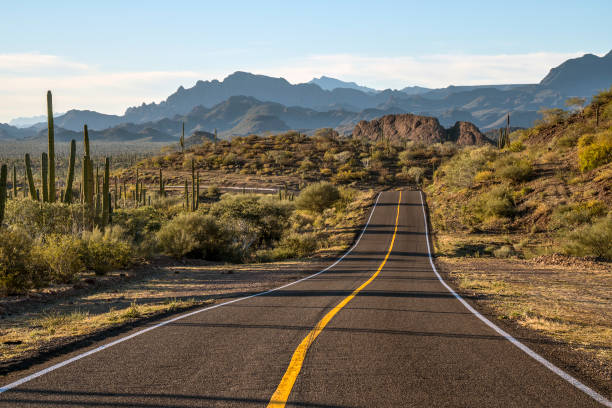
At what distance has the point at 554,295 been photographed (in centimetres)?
1091

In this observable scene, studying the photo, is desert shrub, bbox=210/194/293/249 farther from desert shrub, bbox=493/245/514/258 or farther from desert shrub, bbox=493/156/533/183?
desert shrub, bbox=493/156/533/183

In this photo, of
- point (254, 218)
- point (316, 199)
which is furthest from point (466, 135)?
point (254, 218)

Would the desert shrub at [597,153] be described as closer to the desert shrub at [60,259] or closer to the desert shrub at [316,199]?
the desert shrub at [316,199]

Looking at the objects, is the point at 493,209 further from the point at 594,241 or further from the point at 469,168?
the point at 594,241

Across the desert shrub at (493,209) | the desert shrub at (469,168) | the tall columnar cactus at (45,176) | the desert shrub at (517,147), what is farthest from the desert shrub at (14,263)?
the desert shrub at (517,147)

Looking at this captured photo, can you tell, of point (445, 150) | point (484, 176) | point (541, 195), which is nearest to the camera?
point (541, 195)

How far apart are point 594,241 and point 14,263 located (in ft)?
70.4

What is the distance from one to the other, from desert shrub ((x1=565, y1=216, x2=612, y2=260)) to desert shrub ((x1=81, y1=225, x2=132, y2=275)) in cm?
1931

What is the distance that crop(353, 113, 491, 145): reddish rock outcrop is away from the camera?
155 m

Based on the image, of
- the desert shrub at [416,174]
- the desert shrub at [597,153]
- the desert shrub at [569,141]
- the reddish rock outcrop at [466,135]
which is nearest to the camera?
the desert shrub at [597,153]

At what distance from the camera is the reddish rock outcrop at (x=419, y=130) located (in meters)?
155

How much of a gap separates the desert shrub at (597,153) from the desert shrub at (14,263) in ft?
121

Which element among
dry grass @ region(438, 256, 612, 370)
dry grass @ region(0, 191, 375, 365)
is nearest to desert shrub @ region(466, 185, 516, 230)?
dry grass @ region(438, 256, 612, 370)

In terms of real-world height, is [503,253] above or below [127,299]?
below
